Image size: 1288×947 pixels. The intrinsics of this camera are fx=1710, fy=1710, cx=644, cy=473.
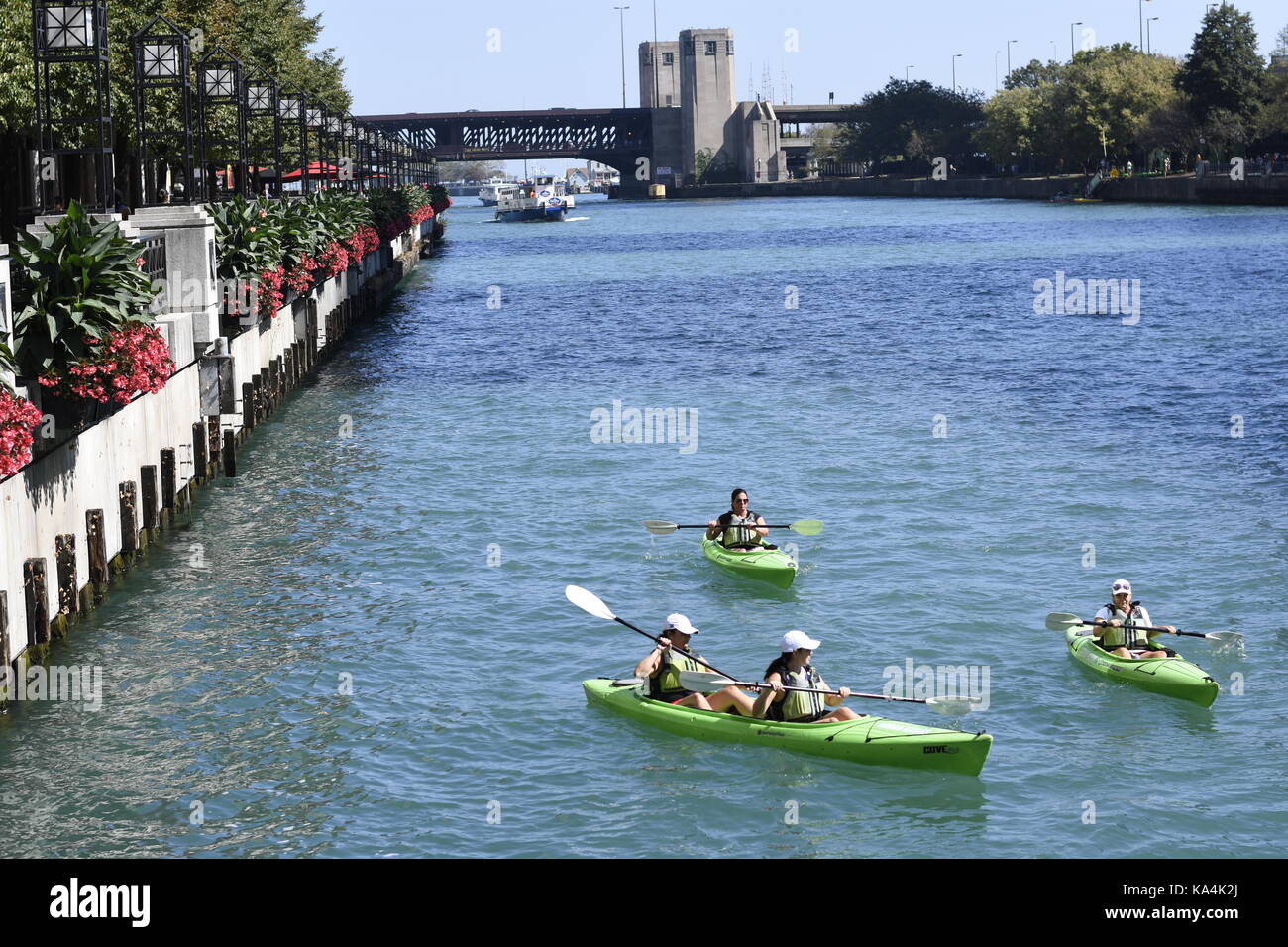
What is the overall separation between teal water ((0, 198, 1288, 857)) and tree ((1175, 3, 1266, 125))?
105m

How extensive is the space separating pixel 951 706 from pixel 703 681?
287 cm

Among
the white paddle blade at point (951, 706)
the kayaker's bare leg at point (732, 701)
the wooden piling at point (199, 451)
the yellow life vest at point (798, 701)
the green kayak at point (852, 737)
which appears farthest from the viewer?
the wooden piling at point (199, 451)

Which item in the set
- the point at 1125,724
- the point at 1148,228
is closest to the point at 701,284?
the point at 1148,228

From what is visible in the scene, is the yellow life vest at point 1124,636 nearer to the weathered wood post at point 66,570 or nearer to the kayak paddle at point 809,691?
the kayak paddle at point 809,691

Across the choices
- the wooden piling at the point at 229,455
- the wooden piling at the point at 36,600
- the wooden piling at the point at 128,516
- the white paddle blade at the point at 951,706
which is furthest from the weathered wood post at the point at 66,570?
the wooden piling at the point at 229,455

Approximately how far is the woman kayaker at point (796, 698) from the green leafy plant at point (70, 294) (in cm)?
1066

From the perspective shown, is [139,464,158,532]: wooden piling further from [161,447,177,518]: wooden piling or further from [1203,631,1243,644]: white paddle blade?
[1203,631,1243,644]: white paddle blade

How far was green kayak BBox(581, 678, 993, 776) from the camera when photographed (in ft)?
60.2

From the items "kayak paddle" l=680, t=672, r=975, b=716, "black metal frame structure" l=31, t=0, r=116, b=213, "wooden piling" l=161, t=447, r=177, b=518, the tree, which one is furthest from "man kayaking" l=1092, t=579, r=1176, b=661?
the tree

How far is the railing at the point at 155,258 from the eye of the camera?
31219 mm

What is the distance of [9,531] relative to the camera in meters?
19.9

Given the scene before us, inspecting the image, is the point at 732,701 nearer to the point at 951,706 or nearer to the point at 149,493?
the point at 951,706
